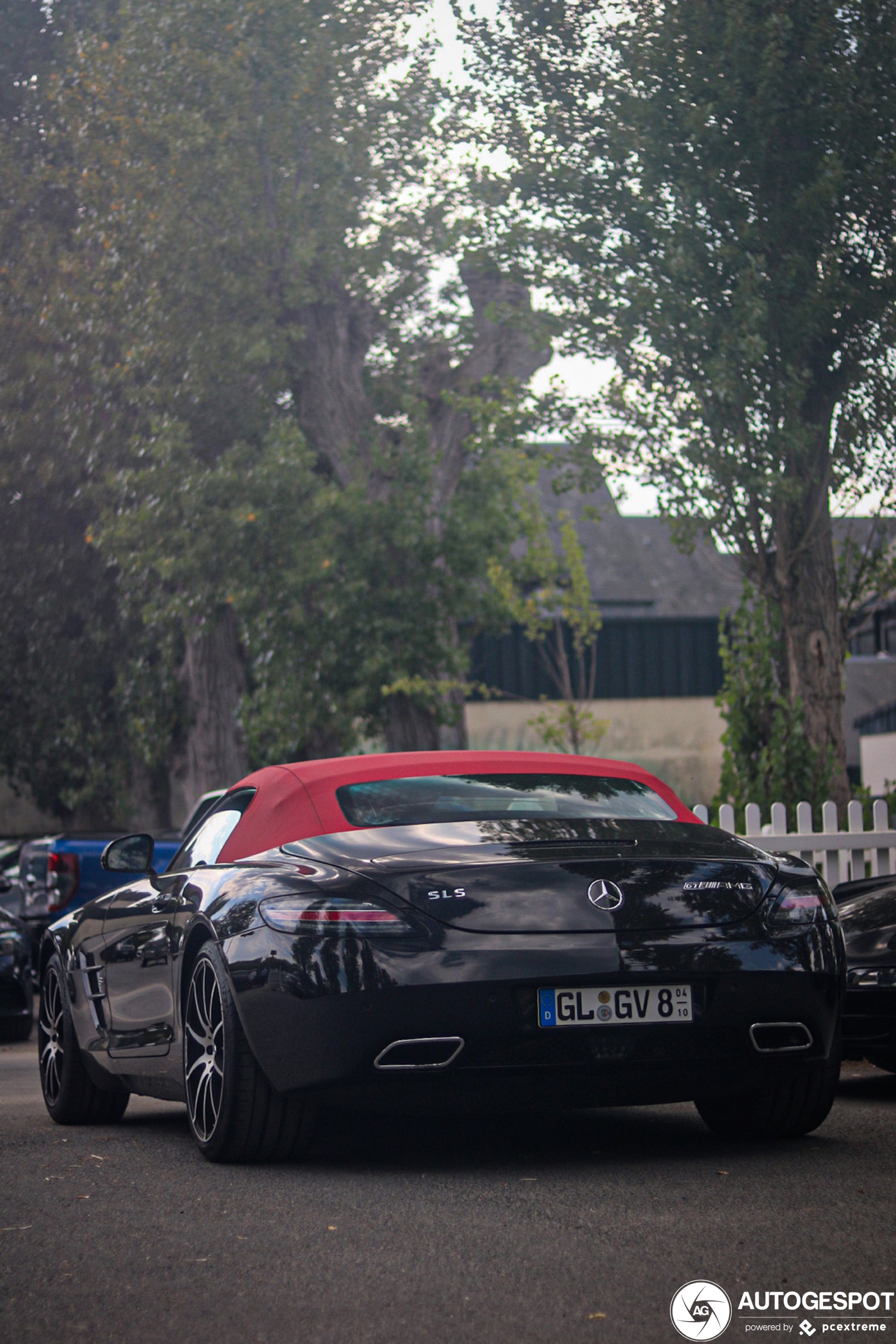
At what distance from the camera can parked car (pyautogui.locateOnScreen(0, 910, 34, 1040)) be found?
11086mm

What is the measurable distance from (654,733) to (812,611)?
73.4 ft

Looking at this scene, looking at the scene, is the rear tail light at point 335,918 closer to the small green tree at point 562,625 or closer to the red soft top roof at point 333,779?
the red soft top roof at point 333,779

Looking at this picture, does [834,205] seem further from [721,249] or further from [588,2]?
[588,2]

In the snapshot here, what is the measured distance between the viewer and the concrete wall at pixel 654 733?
35.0 metres

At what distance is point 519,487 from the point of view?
72.6 ft

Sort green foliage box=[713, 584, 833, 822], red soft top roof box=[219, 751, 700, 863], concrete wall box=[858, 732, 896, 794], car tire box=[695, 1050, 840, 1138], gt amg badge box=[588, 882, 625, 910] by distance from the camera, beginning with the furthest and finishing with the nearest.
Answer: concrete wall box=[858, 732, 896, 794]
green foliage box=[713, 584, 833, 822]
red soft top roof box=[219, 751, 700, 863]
car tire box=[695, 1050, 840, 1138]
gt amg badge box=[588, 882, 625, 910]

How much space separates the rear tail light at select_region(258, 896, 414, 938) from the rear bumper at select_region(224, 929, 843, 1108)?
41mm

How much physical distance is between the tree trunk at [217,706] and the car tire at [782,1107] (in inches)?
680

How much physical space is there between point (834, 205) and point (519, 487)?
8.82 metres

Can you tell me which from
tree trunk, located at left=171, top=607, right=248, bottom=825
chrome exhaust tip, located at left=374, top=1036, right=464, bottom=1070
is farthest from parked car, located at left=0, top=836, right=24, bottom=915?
chrome exhaust tip, located at left=374, top=1036, right=464, bottom=1070

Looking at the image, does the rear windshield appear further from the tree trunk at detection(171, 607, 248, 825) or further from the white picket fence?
the tree trunk at detection(171, 607, 248, 825)

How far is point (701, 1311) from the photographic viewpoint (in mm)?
3350

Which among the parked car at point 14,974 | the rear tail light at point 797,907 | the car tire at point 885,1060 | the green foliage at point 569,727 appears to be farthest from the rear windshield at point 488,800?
the green foliage at point 569,727

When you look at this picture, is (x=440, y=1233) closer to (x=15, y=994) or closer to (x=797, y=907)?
(x=797, y=907)
